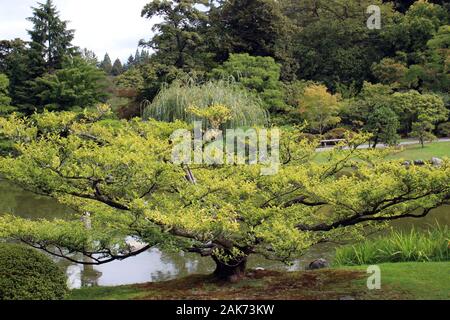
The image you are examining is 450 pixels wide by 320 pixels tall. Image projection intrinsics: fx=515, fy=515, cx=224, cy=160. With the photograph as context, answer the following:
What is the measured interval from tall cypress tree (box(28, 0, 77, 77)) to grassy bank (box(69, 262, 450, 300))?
692 inches

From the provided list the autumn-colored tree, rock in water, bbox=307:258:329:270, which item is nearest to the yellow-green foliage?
rock in water, bbox=307:258:329:270

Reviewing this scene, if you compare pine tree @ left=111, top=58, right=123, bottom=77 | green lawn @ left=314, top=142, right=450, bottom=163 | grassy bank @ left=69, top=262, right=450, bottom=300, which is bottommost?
grassy bank @ left=69, top=262, right=450, bottom=300

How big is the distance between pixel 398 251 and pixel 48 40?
18.9 meters

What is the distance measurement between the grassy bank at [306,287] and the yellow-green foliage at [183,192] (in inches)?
15.8

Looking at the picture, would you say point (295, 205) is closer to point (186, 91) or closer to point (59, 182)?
point (59, 182)

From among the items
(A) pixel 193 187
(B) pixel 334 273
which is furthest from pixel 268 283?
(A) pixel 193 187

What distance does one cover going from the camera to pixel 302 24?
25.7 m

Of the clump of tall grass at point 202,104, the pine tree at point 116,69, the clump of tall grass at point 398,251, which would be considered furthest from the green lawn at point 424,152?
the pine tree at point 116,69

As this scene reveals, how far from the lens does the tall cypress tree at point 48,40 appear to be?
21141 mm

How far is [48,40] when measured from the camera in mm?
21531

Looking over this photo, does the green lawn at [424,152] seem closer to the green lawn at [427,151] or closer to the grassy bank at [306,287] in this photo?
the green lawn at [427,151]

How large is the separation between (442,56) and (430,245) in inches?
599

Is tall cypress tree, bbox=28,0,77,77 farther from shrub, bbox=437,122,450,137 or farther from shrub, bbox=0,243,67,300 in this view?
shrub, bbox=0,243,67,300

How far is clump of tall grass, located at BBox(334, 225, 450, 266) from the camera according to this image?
626 centimetres
